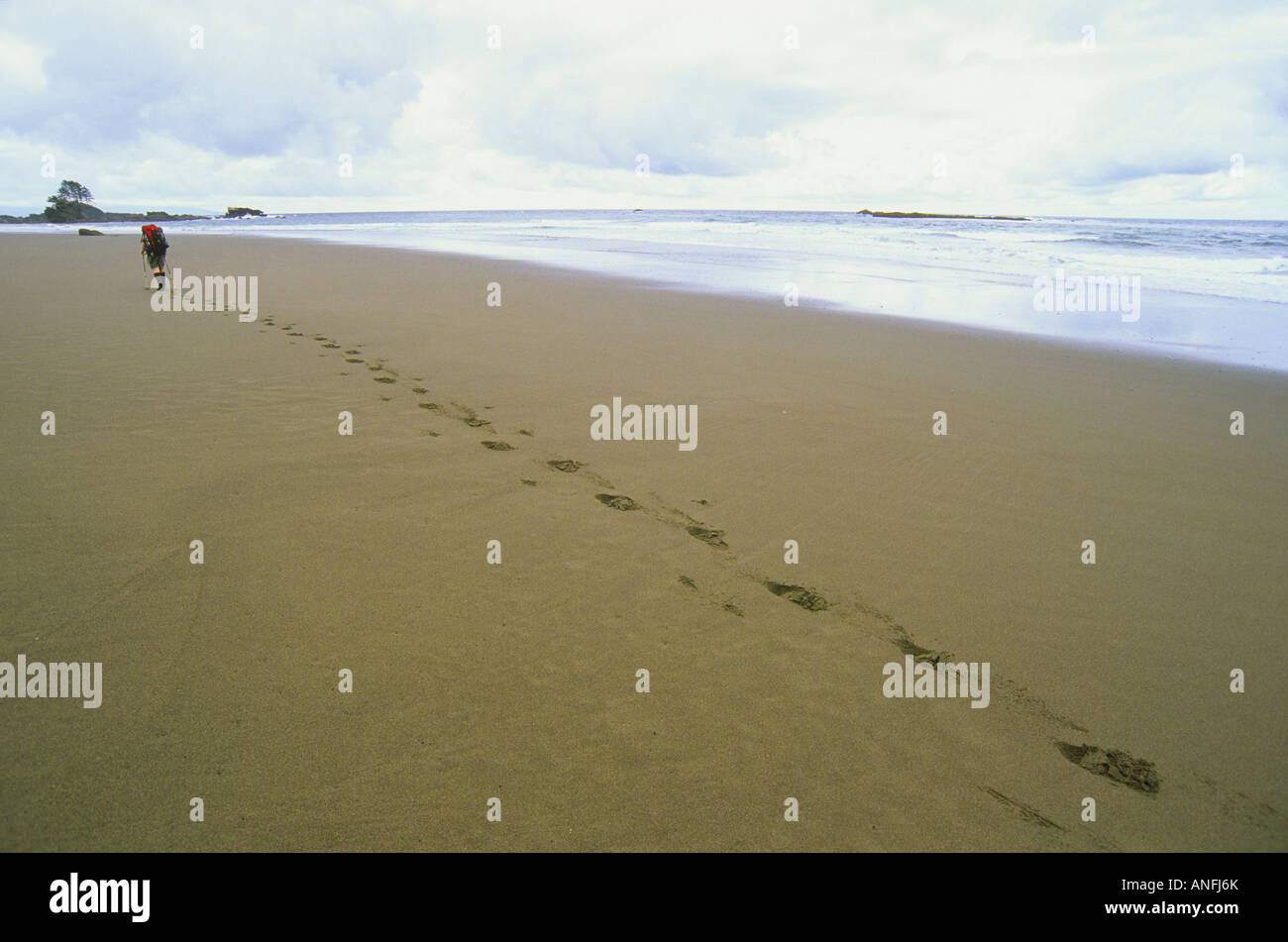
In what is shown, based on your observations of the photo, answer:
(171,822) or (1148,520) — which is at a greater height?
(1148,520)

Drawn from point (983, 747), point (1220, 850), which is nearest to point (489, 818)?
point (983, 747)

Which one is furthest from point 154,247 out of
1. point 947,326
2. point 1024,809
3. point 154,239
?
point 1024,809

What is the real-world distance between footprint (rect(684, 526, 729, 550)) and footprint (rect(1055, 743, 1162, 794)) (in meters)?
2.22

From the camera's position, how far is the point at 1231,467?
20.2 feet

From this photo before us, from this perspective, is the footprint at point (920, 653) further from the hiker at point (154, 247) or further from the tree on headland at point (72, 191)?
the tree on headland at point (72, 191)

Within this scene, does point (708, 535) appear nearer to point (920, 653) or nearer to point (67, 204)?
point (920, 653)

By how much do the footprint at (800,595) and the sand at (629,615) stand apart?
29mm

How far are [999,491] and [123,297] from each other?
16840 millimetres

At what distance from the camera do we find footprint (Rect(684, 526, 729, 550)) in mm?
4688

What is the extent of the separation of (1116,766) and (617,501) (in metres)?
3.40

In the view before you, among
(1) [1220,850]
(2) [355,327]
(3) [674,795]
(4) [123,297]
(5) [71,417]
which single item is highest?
(4) [123,297]

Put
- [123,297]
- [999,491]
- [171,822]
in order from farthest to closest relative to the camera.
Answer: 1. [123,297]
2. [999,491]
3. [171,822]

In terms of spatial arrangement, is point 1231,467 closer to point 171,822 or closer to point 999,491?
point 999,491

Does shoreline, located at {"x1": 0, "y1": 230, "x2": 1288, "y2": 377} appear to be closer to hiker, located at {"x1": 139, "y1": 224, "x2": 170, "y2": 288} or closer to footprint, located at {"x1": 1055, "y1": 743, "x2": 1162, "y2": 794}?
hiker, located at {"x1": 139, "y1": 224, "x2": 170, "y2": 288}
